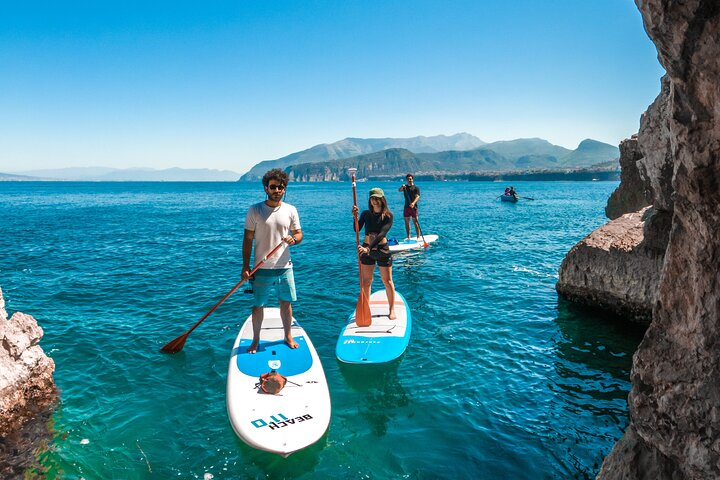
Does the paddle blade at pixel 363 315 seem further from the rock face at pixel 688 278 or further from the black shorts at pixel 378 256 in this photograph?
the rock face at pixel 688 278

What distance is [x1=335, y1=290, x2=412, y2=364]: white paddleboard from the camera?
9.95 meters

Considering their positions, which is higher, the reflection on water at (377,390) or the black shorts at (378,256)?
the black shorts at (378,256)

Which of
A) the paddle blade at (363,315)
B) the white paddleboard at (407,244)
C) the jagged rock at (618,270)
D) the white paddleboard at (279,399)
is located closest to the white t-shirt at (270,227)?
the white paddleboard at (279,399)

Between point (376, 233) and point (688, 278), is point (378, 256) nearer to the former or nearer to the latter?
point (376, 233)

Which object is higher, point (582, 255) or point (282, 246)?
point (282, 246)

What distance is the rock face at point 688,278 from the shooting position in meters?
3.26

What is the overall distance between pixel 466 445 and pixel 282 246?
4820mm

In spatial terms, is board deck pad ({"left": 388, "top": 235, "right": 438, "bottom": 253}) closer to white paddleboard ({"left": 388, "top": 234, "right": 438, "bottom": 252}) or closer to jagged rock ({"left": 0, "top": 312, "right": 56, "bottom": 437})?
white paddleboard ({"left": 388, "top": 234, "right": 438, "bottom": 252})

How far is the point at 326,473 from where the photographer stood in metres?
6.60

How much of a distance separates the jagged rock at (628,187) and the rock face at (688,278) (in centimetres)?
1872

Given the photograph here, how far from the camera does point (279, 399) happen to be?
7547 millimetres

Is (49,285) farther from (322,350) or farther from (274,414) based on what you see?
(274,414)

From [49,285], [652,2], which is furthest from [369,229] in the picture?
[49,285]

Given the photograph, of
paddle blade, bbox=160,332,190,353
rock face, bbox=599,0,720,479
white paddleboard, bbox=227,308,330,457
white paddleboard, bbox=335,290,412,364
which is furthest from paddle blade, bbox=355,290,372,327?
rock face, bbox=599,0,720,479
